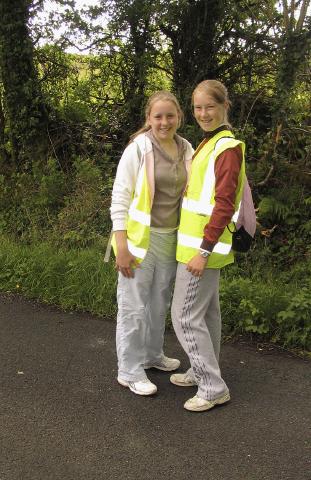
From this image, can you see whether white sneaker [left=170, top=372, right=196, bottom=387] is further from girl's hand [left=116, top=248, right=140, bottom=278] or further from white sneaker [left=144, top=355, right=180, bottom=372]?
girl's hand [left=116, top=248, right=140, bottom=278]

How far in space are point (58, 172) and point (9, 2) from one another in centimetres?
223

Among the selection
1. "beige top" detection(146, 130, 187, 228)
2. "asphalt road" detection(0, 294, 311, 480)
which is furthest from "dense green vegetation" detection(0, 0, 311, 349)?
"beige top" detection(146, 130, 187, 228)

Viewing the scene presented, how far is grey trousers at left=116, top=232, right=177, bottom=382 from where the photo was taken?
11.2 feet

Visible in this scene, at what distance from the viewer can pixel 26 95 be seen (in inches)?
286

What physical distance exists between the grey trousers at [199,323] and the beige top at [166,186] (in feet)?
1.08

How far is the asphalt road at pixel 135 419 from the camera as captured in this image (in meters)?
2.74

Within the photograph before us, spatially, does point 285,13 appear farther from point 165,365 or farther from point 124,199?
point 165,365

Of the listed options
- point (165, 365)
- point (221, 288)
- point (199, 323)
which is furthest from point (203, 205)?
point (221, 288)

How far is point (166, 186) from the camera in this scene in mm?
3352

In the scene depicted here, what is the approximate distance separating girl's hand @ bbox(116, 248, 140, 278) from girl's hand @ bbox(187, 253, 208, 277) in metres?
0.38

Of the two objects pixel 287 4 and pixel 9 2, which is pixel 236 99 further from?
pixel 9 2

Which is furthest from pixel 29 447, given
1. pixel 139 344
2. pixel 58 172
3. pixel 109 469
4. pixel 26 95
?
pixel 26 95

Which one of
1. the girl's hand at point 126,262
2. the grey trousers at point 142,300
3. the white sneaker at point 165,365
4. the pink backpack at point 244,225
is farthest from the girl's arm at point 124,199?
the white sneaker at point 165,365

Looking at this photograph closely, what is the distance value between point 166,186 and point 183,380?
1.33 metres
